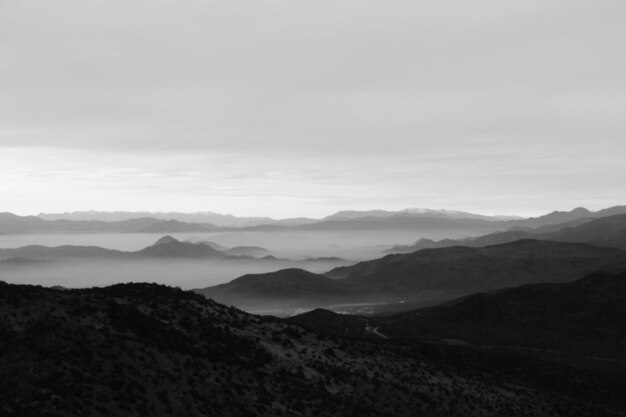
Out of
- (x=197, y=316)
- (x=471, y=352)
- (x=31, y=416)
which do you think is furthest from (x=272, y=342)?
(x=471, y=352)

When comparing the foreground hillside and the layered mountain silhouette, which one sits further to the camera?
the layered mountain silhouette

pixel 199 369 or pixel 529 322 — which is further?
pixel 529 322

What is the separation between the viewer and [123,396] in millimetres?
31688

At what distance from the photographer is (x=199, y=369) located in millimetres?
39750

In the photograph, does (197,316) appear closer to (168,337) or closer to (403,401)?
(168,337)

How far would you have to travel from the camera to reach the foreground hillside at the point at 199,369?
31.6m

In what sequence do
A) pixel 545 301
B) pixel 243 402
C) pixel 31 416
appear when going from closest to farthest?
pixel 31 416, pixel 243 402, pixel 545 301

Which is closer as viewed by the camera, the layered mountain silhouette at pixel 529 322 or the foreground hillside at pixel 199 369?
the foreground hillside at pixel 199 369

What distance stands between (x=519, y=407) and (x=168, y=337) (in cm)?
3281

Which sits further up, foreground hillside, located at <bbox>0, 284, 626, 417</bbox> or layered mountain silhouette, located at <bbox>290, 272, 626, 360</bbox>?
foreground hillside, located at <bbox>0, 284, 626, 417</bbox>

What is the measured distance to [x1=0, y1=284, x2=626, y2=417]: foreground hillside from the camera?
31.6m

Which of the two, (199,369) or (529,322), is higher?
(199,369)

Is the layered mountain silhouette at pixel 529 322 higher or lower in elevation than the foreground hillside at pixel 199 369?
lower

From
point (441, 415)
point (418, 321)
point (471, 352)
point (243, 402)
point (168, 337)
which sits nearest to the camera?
point (243, 402)
